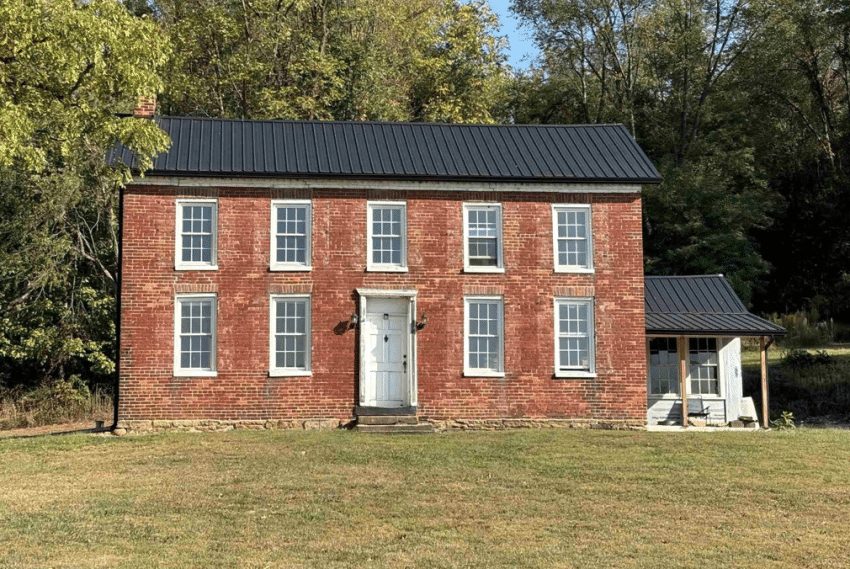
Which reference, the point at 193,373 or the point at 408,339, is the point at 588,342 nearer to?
the point at 408,339

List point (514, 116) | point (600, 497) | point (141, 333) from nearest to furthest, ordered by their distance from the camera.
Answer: point (600, 497) < point (141, 333) < point (514, 116)

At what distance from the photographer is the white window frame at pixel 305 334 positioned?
2188 centimetres

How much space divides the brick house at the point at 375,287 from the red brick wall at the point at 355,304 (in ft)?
0.10

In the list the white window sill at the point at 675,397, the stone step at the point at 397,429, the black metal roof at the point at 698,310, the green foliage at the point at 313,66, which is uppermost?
the green foliage at the point at 313,66

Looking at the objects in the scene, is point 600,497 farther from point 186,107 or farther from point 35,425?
point 186,107

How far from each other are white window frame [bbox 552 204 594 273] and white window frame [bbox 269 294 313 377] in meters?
5.59

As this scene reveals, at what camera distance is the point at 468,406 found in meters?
22.2

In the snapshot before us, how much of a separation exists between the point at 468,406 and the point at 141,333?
7.21 metres

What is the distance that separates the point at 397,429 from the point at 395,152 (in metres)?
6.32

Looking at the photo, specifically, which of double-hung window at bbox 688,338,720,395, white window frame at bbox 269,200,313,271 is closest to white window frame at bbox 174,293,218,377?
white window frame at bbox 269,200,313,271

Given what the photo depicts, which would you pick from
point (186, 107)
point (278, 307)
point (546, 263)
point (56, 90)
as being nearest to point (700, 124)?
point (186, 107)

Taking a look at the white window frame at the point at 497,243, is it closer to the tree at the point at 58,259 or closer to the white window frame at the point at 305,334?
the white window frame at the point at 305,334

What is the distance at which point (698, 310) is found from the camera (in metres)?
25.5

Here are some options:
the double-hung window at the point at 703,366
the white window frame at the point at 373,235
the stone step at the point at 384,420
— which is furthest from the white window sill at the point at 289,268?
the double-hung window at the point at 703,366
